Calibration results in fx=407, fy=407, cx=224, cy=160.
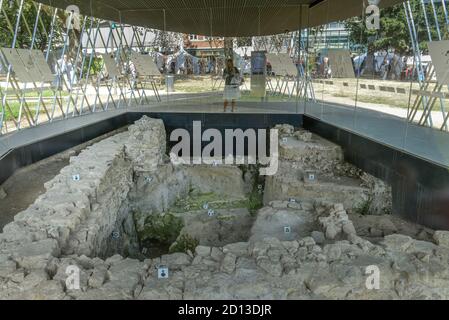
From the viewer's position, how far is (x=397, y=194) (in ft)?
19.7

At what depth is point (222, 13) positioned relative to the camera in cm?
1170

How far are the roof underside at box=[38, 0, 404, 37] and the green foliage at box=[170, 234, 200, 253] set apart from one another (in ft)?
20.0

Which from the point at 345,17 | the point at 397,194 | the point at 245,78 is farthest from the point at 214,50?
the point at 397,194

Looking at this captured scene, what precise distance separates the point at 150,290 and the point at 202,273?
0.51 m

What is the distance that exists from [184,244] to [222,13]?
7.32 m

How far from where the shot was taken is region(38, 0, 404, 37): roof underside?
10.1 meters

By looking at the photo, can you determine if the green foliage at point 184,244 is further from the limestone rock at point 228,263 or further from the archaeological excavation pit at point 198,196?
the limestone rock at point 228,263

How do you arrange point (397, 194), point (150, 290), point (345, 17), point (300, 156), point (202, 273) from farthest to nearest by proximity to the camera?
1. point (345, 17)
2. point (300, 156)
3. point (397, 194)
4. point (202, 273)
5. point (150, 290)

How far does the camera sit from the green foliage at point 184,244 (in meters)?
6.90

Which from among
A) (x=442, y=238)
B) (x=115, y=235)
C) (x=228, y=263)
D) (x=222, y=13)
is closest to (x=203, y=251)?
Result: (x=228, y=263)
